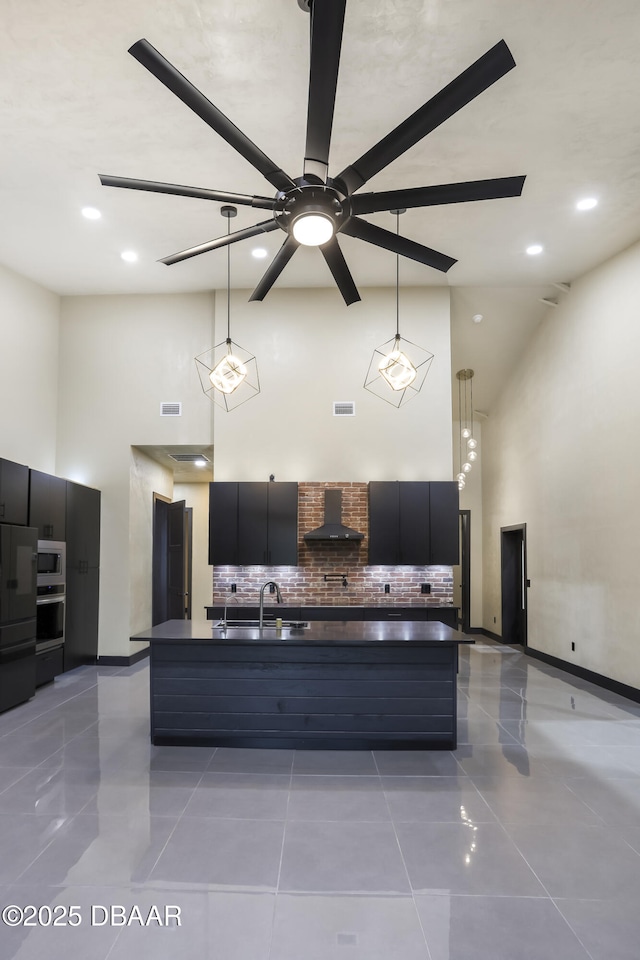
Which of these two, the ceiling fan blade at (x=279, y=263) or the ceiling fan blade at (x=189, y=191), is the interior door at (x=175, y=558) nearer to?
the ceiling fan blade at (x=279, y=263)

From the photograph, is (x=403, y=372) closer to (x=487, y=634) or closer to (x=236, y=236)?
(x=236, y=236)

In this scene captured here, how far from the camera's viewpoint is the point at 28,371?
287 inches

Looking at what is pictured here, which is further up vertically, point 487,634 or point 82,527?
point 82,527

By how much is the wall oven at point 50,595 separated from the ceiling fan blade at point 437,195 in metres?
5.03

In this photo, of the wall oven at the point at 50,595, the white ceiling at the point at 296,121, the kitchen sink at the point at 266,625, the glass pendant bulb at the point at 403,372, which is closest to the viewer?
the white ceiling at the point at 296,121

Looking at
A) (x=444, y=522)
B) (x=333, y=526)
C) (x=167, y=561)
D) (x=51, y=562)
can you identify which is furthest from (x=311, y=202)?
(x=167, y=561)

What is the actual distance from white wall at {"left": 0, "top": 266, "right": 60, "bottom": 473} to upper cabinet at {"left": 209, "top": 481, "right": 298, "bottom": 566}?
2.27 meters

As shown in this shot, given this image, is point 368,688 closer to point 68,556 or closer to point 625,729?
point 625,729

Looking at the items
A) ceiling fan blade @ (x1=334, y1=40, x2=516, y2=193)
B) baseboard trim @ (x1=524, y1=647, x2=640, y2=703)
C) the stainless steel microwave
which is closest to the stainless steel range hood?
the stainless steel microwave

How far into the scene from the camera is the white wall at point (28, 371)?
6.88 meters

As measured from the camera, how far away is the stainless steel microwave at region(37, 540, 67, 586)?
6500 mm

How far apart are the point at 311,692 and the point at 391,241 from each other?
3.05 meters

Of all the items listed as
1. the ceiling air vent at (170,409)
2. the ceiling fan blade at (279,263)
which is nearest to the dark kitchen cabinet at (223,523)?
the ceiling air vent at (170,409)

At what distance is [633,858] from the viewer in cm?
293
